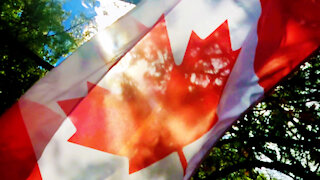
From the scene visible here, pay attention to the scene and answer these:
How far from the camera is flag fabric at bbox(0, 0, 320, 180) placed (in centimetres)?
218

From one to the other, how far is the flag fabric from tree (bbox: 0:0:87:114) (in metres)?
3.03

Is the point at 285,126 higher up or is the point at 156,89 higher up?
the point at 156,89

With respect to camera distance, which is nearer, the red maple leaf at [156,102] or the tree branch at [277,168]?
the red maple leaf at [156,102]

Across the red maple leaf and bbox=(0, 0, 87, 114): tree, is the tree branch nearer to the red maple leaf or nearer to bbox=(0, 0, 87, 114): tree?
the red maple leaf

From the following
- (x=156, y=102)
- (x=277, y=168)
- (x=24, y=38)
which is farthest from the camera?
(x=24, y=38)

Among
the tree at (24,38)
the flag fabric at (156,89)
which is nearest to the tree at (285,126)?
the flag fabric at (156,89)

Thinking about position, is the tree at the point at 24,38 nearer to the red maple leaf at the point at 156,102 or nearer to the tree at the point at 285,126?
the red maple leaf at the point at 156,102

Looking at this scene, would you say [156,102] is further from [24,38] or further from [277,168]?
[24,38]

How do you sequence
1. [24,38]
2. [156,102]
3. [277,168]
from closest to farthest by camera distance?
[156,102], [277,168], [24,38]

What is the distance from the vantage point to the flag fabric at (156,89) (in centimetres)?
218

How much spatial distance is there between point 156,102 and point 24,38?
4090 mm

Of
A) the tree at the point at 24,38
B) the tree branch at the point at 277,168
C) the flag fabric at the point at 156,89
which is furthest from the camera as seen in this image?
the tree at the point at 24,38

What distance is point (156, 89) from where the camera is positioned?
2.34m

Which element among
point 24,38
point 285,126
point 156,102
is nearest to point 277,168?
point 285,126
